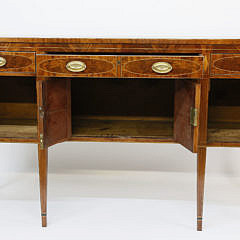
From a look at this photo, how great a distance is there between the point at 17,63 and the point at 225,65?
962 mm

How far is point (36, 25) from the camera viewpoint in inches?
109

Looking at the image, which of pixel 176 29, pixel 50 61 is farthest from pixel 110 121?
pixel 176 29

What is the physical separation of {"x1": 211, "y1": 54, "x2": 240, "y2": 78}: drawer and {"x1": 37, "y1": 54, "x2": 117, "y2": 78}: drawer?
1.49ft

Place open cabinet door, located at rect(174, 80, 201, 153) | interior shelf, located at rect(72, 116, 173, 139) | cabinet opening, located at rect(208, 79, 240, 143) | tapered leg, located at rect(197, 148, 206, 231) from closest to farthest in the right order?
open cabinet door, located at rect(174, 80, 201, 153), tapered leg, located at rect(197, 148, 206, 231), interior shelf, located at rect(72, 116, 173, 139), cabinet opening, located at rect(208, 79, 240, 143)

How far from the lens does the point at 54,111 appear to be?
71.4 inches

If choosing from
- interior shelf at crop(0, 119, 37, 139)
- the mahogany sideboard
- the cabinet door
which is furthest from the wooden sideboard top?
interior shelf at crop(0, 119, 37, 139)

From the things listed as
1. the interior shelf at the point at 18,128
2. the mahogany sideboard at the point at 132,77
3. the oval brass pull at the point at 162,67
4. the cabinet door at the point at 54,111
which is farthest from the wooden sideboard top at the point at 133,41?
the interior shelf at the point at 18,128

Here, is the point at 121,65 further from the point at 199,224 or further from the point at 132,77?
the point at 199,224

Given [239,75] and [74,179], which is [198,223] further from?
[74,179]

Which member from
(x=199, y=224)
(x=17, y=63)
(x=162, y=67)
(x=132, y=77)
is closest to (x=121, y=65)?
(x=132, y=77)

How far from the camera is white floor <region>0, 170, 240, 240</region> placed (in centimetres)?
183

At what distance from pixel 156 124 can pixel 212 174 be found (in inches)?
34.8

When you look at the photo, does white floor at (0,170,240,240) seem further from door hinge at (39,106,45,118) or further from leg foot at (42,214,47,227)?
door hinge at (39,106,45,118)

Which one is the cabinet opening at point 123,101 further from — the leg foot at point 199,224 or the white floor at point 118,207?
the leg foot at point 199,224
